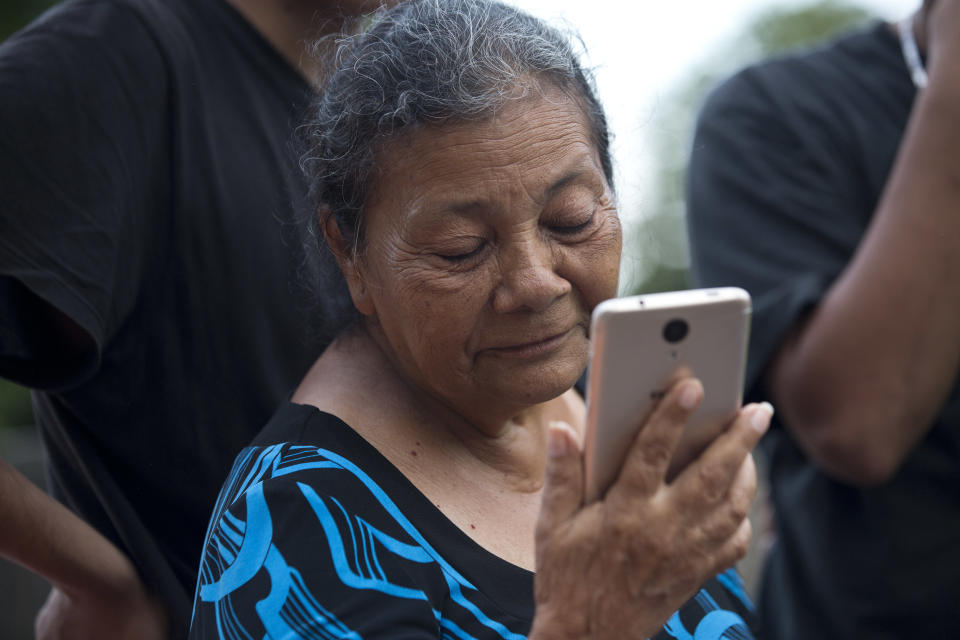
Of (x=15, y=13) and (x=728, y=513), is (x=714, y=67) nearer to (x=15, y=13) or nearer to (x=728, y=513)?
(x=15, y=13)

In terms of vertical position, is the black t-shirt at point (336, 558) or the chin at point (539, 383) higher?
the chin at point (539, 383)

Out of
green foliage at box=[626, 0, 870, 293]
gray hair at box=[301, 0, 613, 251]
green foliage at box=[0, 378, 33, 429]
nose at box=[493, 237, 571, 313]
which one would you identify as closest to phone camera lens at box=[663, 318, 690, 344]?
nose at box=[493, 237, 571, 313]

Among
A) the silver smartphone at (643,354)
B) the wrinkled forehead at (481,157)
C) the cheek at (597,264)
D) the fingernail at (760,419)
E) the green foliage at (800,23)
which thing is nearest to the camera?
the silver smartphone at (643,354)

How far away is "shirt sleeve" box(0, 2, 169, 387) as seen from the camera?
1.85 metres

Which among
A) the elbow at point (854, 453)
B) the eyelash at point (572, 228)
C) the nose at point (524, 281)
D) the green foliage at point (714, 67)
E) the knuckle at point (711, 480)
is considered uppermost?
the eyelash at point (572, 228)

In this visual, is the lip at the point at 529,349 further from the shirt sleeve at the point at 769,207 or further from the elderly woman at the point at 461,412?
the shirt sleeve at the point at 769,207

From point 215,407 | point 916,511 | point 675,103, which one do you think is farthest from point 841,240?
point 675,103

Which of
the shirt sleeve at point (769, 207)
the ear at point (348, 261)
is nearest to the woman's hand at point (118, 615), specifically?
the ear at point (348, 261)

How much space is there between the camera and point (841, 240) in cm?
Result: 254

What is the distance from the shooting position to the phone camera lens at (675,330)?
141cm

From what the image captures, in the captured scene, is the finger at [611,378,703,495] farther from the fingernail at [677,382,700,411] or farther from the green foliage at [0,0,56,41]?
the green foliage at [0,0,56,41]

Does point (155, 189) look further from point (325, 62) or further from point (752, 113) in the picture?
point (752, 113)

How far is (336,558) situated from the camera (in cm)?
149

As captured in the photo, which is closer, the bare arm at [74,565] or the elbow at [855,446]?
the bare arm at [74,565]
